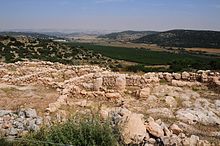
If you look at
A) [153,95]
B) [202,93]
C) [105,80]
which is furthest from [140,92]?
[202,93]

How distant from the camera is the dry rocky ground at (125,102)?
852cm

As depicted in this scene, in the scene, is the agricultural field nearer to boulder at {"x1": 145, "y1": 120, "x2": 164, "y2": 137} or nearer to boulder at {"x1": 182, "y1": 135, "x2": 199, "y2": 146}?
boulder at {"x1": 145, "y1": 120, "x2": 164, "y2": 137}

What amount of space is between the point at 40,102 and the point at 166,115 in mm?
4186


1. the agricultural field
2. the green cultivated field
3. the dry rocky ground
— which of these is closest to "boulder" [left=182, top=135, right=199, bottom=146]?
the dry rocky ground

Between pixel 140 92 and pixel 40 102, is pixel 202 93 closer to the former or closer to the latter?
pixel 140 92

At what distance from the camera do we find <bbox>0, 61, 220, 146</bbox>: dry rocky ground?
28.0 feet

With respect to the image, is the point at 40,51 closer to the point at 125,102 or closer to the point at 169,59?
the point at 169,59

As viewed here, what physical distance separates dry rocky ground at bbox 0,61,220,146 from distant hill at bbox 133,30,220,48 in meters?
102

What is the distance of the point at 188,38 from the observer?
139m

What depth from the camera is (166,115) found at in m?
11.1

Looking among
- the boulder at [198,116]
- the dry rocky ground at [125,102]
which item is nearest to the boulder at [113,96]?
the dry rocky ground at [125,102]

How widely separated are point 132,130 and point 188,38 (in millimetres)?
135182

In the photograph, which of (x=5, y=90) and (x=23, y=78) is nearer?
(x=5, y=90)

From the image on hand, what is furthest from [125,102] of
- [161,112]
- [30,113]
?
[30,113]
